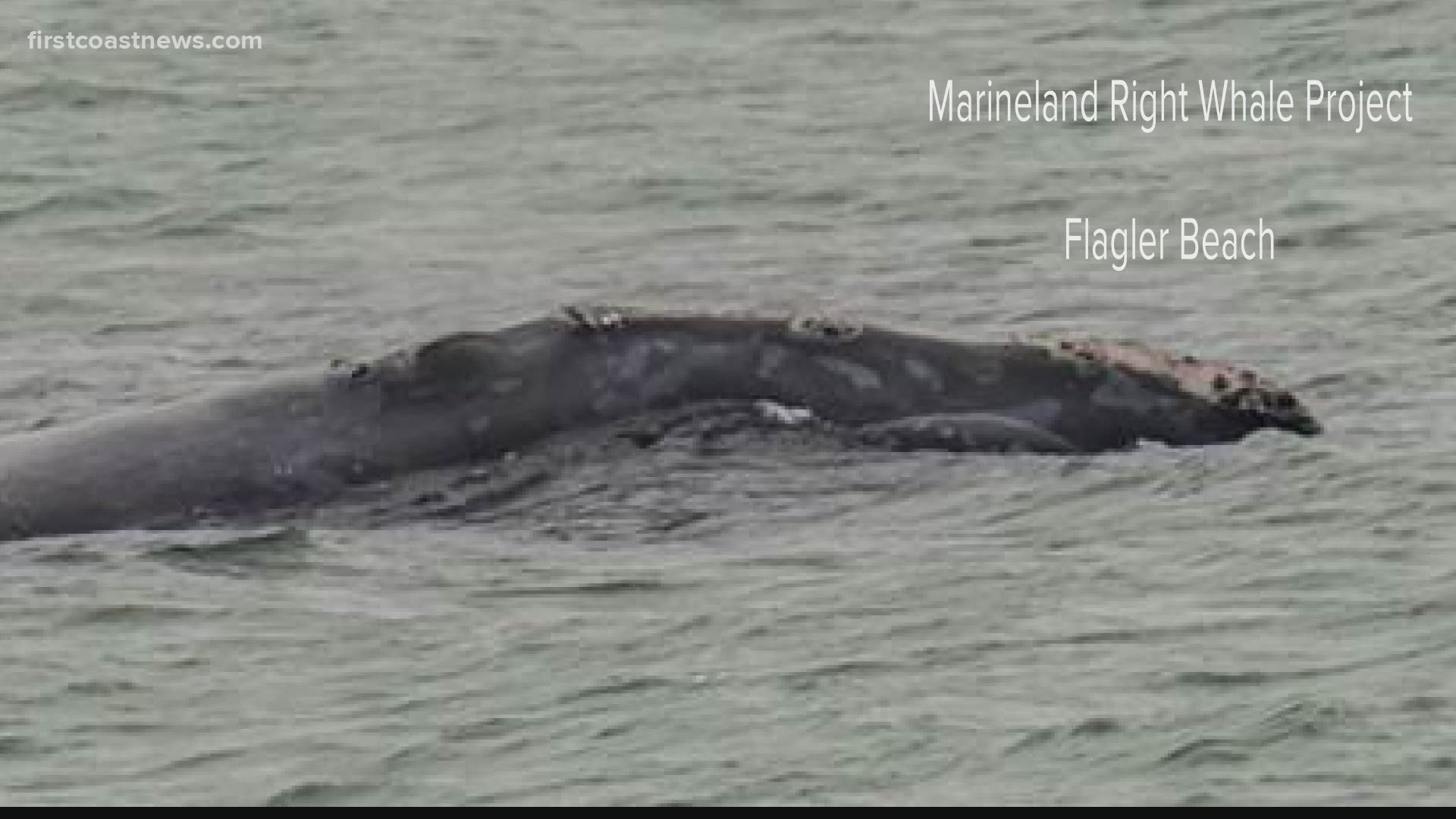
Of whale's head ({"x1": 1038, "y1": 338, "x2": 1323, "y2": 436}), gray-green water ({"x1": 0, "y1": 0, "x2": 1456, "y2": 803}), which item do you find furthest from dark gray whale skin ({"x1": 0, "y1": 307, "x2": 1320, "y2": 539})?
gray-green water ({"x1": 0, "y1": 0, "x2": 1456, "y2": 803})

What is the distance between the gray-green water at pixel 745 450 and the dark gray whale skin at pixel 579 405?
0.26m

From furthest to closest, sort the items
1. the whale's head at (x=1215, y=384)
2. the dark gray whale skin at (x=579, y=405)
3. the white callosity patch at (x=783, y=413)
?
1. the whale's head at (x=1215, y=384)
2. the white callosity patch at (x=783, y=413)
3. the dark gray whale skin at (x=579, y=405)

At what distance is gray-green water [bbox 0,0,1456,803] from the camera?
685 inches

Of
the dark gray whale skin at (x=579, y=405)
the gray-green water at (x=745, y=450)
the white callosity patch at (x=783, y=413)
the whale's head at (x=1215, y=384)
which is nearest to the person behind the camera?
the gray-green water at (x=745, y=450)

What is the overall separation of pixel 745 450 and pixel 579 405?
2.52ft

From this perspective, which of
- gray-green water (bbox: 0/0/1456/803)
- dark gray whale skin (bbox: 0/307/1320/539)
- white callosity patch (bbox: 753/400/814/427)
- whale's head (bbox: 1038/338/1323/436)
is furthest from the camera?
whale's head (bbox: 1038/338/1323/436)

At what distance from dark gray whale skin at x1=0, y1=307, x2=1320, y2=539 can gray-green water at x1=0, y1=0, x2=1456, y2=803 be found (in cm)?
26

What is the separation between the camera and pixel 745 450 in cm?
2214

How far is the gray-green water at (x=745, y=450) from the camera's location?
1739 centimetres

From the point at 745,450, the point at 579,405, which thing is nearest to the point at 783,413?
the point at 745,450

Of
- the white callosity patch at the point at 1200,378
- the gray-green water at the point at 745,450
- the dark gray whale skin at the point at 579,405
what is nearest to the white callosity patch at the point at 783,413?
the dark gray whale skin at the point at 579,405

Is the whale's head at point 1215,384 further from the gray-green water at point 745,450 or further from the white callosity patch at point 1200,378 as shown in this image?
the gray-green water at point 745,450

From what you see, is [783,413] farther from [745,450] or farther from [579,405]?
[579,405]

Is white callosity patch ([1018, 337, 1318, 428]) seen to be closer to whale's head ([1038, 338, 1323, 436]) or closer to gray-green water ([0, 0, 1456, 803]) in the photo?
whale's head ([1038, 338, 1323, 436])
